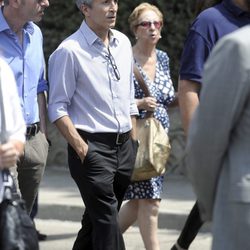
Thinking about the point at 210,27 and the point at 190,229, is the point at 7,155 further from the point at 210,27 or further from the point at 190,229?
the point at 190,229

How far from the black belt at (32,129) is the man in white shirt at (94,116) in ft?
0.35

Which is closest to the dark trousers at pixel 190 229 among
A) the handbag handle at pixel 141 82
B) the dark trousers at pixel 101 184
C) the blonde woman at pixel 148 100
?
the blonde woman at pixel 148 100

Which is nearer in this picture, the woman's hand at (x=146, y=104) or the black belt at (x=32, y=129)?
the black belt at (x=32, y=129)

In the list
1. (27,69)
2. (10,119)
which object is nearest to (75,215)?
(27,69)

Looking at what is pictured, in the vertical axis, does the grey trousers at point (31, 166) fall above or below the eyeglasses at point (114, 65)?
below

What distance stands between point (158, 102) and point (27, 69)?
160cm

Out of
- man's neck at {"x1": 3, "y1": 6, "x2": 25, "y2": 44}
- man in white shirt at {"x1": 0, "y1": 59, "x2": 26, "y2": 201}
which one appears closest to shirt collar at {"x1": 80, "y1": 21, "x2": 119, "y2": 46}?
man's neck at {"x1": 3, "y1": 6, "x2": 25, "y2": 44}

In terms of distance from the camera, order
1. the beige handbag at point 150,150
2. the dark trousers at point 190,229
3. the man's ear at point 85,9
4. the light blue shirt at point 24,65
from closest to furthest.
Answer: the light blue shirt at point 24,65, the man's ear at point 85,9, the dark trousers at point 190,229, the beige handbag at point 150,150

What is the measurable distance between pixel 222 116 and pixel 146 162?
347 cm

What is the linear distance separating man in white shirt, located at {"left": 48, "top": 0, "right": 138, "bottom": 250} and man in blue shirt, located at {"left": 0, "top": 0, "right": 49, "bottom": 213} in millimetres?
131

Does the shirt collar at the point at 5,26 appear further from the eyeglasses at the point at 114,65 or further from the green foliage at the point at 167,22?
the green foliage at the point at 167,22

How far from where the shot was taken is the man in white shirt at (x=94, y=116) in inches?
256

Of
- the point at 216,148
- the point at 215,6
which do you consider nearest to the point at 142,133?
the point at 215,6

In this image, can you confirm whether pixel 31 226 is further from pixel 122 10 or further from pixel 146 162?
pixel 122 10
